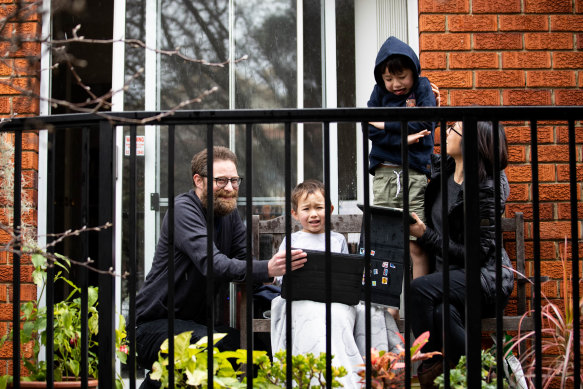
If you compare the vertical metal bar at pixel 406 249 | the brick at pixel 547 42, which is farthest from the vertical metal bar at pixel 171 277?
the brick at pixel 547 42

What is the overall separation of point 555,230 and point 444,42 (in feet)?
4.37

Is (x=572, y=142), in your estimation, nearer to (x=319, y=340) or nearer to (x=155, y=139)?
(x=319, y=340)

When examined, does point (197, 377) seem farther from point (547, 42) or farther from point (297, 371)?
point (547, 42)

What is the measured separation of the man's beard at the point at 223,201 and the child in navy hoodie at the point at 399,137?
86 cm

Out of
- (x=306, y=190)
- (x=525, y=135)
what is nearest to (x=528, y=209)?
(x=525, y=135)

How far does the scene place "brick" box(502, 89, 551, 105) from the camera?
391cm

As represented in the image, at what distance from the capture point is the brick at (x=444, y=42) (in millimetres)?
3914

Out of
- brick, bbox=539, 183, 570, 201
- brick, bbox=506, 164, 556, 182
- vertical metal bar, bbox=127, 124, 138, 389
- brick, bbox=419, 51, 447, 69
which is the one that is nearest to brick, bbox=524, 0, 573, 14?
brick, bbox=419, 51, 447, 69

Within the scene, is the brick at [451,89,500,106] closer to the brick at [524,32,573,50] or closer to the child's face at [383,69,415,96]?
the brick at [524,32,573,50]

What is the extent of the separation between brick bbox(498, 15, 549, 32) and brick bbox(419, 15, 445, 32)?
36 cm

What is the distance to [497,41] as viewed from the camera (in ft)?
12.9

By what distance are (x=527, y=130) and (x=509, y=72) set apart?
379 mm

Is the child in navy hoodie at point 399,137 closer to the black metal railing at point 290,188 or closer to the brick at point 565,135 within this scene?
the brick at point 565,135

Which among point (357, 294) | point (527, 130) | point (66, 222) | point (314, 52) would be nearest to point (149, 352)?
point (357, 294)
